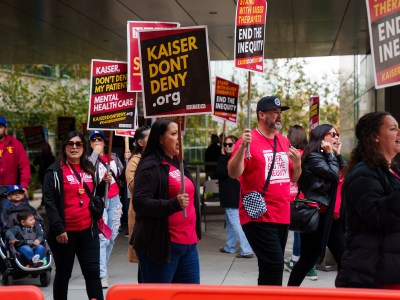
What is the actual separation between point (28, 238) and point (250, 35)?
12.5ft

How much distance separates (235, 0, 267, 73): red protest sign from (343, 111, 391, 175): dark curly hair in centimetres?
287

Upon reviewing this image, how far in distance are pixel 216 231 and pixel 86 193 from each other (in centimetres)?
813

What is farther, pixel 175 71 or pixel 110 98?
pixel 110 98

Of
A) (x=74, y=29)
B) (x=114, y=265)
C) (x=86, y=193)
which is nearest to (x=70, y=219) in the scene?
(x=86, y=193)

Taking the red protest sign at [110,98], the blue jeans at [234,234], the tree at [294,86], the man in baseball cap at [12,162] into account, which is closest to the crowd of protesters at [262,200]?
the red protest sign at [110,98]

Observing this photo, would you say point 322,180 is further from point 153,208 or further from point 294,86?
point 294,86

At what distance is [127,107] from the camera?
910 centimetres

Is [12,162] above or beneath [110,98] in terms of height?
beneath

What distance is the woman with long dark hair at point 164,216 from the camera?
5371 millimetres

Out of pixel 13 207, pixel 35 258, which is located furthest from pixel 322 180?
pixel 13 207

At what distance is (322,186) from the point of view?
25.1 feet

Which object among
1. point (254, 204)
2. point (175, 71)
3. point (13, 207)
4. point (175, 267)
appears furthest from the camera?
point (13, 207)

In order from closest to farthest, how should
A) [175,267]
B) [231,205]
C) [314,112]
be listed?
[175,267], [231,205], [314,112]

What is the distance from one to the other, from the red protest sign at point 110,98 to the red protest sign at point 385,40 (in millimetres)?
4157
